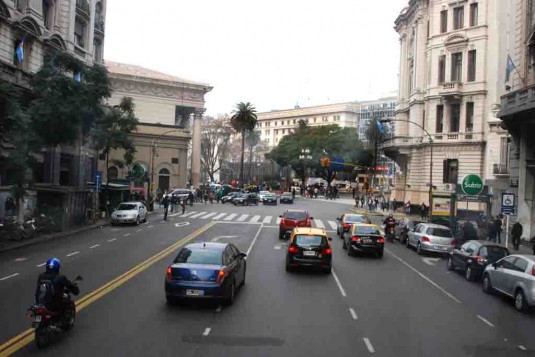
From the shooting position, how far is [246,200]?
65562 millimetres

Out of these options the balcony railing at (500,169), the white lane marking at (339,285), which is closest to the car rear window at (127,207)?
the white lane marking at (339,285)

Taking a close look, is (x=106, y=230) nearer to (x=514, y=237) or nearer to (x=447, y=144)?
(x=514, y=237)

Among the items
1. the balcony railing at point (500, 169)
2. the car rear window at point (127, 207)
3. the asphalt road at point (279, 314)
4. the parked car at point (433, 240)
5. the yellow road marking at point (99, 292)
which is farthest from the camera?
the balcony railing at point (500, 169)

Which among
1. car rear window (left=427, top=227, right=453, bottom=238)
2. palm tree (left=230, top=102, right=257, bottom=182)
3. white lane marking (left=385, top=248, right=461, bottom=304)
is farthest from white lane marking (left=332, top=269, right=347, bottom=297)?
palm tree (left=230, top=102, right=257, bottom=182)

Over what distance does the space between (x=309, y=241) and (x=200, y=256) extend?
6204 mm

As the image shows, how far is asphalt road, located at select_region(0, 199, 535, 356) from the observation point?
30.3ft

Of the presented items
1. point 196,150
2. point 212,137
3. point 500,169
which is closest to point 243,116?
point 196,150

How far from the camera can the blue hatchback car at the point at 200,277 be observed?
462 inches

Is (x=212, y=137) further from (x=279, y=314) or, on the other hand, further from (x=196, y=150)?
(x=279, y=314)

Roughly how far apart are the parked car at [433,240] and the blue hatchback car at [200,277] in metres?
14.8

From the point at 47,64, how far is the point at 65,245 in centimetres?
1179

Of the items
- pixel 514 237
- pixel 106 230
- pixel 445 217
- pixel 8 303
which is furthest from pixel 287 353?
pixel 445 217

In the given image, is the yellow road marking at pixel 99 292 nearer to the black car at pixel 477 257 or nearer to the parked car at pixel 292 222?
the parked car at pixel 292 222

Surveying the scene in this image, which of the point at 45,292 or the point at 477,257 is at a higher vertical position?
the point at 45,292
